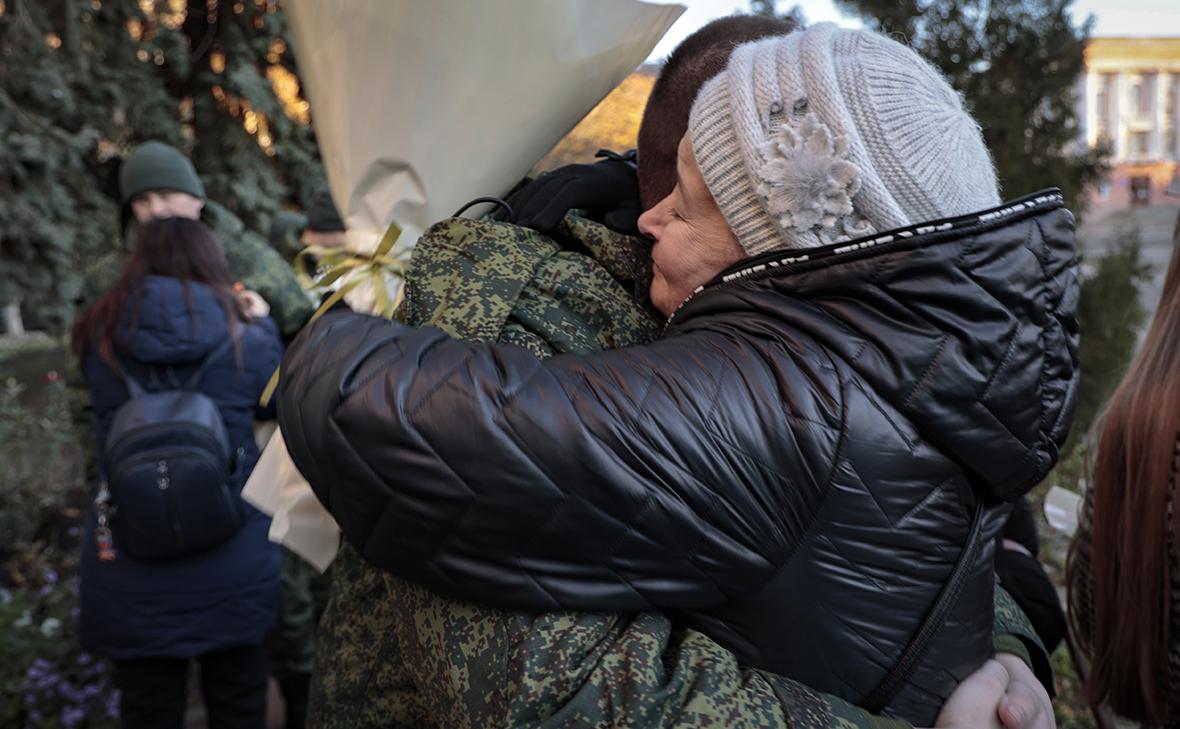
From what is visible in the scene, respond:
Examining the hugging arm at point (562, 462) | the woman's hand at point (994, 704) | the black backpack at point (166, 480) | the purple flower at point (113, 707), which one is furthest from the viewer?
the purple flower at point (113, 707)

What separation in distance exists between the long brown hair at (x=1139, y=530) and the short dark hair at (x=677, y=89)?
3.35 ft

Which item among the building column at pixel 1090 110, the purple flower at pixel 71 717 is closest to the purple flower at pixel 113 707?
the purple flower at pixel 71 717

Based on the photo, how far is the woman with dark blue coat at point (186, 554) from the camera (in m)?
2.99

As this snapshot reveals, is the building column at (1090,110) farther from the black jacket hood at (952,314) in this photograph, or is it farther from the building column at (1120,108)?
the black jacket hood at (952,314)

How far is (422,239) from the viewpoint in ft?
4.20

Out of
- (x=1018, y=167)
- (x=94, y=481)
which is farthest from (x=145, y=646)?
(x=1018, y=167)

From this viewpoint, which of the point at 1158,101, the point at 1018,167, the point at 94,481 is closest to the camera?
the point at 94,481

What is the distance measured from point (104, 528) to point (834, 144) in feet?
8.75

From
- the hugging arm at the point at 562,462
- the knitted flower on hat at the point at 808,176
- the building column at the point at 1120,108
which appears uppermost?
the knitted flower on hat at the point at 808,176

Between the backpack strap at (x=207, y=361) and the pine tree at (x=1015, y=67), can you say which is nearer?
the backpack strap at (x=207, y=361)

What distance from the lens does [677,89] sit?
1.42 metres

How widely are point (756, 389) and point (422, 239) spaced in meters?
0.51

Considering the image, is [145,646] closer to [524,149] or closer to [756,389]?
[524,149]

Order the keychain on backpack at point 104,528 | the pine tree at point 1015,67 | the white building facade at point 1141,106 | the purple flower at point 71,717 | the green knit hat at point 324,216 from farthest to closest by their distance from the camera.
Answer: the white building facade at point 1141,106 → the pine tree at point 1015,67 → the green knit hat at point 324,216 → the purple flower at point 71,717 → the keychain on backpack at point 104,528
